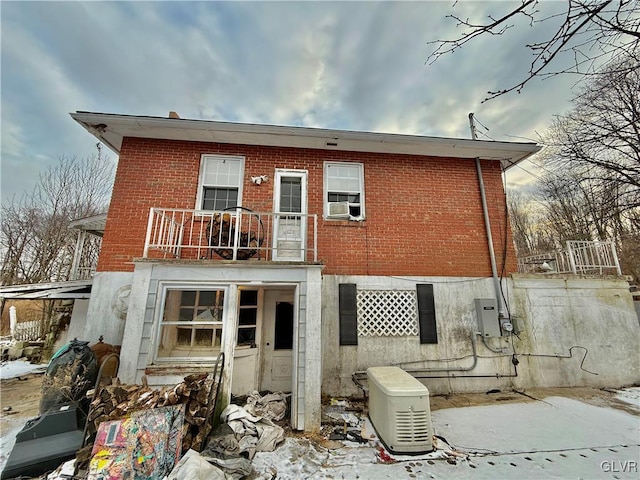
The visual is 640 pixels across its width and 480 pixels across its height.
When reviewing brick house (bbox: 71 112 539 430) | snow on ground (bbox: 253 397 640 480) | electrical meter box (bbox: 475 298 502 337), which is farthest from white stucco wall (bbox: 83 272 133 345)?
electrical meter box (bbox: 475 298 502 337)

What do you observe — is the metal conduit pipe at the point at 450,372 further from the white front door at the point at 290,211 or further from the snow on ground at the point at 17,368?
the snow on ground at the point at 17,368

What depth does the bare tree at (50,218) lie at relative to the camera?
41.2 ft

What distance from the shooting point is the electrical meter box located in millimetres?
5898

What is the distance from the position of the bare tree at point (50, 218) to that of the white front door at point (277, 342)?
1218 cm

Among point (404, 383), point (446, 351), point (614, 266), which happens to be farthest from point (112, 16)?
point (614, 266)

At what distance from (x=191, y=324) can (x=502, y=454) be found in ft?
16.8

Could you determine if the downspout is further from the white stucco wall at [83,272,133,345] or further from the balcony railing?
the white stucco wall at [83,272,133,345]

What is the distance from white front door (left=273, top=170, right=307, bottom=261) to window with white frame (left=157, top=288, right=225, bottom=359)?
1753 mm

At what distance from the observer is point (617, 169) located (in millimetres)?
6773

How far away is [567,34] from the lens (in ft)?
6.86

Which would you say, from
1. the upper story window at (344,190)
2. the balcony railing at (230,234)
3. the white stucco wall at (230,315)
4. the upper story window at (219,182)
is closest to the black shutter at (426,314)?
the upper story window at (344,190)

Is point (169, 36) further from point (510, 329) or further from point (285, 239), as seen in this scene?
point (510, 329)

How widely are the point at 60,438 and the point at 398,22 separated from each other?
22.4 ft

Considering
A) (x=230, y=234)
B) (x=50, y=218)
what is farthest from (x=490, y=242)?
(x=50, y=218)
